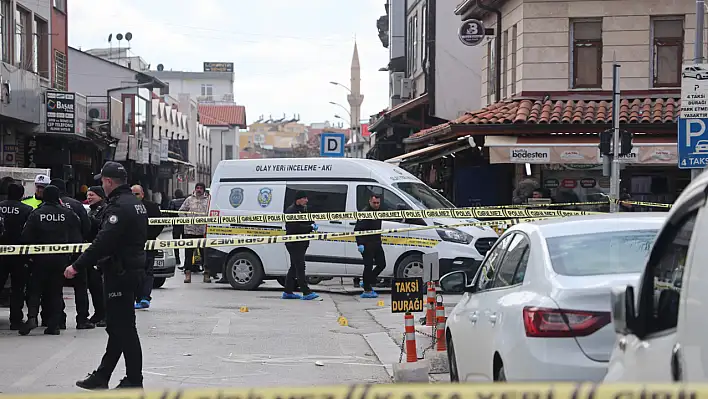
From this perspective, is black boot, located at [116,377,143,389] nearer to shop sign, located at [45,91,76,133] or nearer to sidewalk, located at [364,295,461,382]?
sidewalk, located at [364,295,461,382]

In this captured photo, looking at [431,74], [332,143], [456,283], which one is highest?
[431,74]

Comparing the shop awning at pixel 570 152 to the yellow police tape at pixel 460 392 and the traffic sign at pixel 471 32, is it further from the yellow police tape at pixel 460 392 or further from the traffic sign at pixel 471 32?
the yellow police tape at pixel 460 392

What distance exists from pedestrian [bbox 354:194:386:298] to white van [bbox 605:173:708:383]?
1259cm

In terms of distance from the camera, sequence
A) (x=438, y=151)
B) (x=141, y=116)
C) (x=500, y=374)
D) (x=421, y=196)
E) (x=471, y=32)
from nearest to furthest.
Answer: (x=500, y=374), (x=421, y=196), (x=438, y=151), (x=471, y=32), (x=141, y=116)

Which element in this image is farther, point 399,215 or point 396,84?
point 396,84

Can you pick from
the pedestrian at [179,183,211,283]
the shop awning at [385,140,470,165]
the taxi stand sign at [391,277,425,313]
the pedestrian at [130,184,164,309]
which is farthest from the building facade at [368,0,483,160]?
the taxi stand sign at [391,277,425,313]

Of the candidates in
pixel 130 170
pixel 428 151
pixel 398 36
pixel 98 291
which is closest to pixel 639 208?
pixel 428 151

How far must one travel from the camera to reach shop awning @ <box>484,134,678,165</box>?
63.9 ft

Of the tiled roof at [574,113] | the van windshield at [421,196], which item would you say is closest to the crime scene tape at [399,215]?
the van windshield at [421,196]

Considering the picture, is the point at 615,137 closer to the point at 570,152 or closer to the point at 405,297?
the point at 570,152

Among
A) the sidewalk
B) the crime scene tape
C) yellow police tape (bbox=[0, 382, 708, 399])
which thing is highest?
the crime scene tape

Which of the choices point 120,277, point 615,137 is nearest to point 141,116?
point 615,137

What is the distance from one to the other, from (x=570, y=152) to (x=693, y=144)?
25.8 ft

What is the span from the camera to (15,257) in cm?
1252
